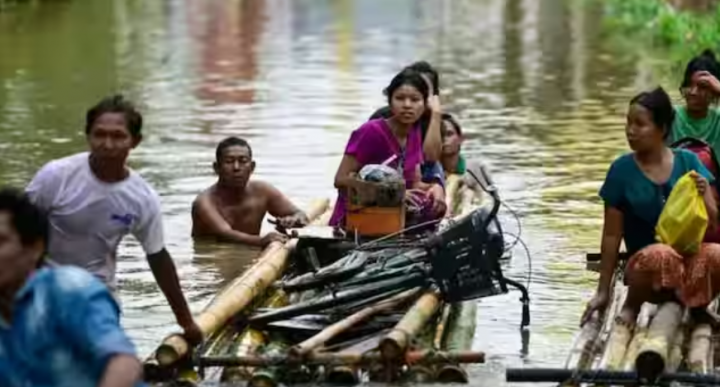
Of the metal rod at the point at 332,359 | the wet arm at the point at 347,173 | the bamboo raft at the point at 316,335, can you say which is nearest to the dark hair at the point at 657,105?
the bamboo raft at the point at 316,335

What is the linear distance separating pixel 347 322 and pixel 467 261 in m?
0.81

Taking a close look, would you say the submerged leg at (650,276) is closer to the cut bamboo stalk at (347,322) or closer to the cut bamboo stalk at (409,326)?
the cut bamboo stalk at (409,326)

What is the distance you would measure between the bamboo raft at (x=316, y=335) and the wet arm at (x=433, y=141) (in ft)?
5.57

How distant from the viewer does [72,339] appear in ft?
14.0

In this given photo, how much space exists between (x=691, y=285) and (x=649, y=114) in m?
0.80

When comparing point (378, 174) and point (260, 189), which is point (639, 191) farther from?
point (260, 189)

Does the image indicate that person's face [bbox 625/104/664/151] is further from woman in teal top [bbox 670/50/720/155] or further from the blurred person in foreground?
the blurred person in foreground

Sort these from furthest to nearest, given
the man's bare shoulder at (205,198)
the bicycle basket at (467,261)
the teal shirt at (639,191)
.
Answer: the man's bare shoulder at (205,198) → the bicycle basket at (467,261) → the teal shirt at (639,191)

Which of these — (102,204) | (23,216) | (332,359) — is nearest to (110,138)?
(102,204)

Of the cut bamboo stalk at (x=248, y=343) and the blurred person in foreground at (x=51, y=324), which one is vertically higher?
the blurred person in foreground at (x=51, y=324)

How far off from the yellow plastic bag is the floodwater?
81cm

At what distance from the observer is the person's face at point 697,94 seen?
9.79m

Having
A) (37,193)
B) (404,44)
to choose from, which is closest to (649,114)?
(37,193)

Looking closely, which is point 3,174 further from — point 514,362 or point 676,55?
point 676,55
